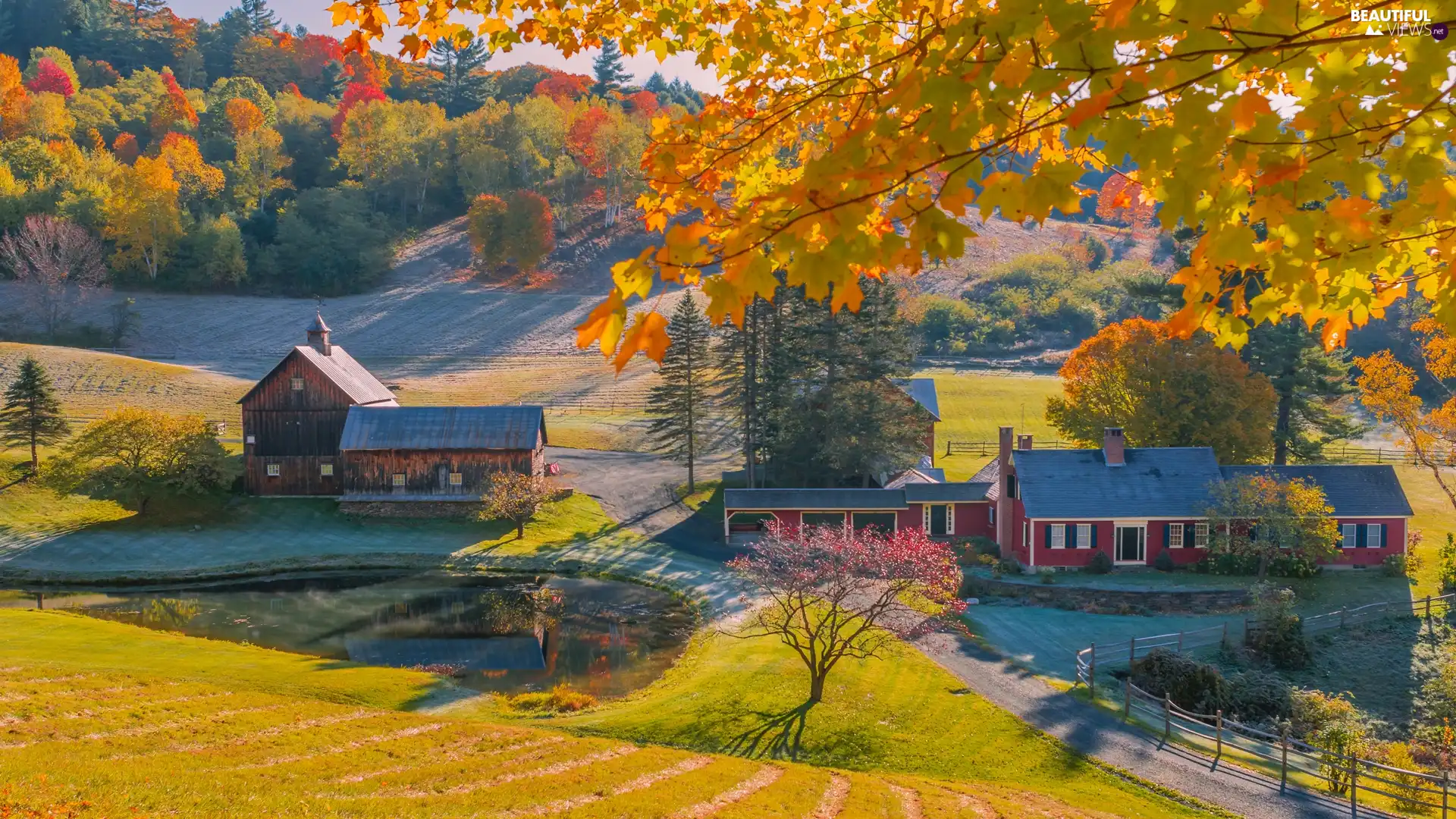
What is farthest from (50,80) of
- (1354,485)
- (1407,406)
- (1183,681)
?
(1407,406)

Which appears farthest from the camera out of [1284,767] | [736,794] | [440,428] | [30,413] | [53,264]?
[53,264]

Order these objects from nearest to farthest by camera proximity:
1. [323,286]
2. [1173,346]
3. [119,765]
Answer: [119,765], [1173,346], [323,286]

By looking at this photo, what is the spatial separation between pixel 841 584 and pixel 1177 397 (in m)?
27.3

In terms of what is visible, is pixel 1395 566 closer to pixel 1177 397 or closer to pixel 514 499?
pixel 1177 397

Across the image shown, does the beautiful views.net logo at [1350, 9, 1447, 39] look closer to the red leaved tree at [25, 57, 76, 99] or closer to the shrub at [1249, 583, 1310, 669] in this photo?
the shrub at [1249, 583, 1310, 669]

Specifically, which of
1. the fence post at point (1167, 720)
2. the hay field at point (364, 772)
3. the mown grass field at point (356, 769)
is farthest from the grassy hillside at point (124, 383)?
the fence post at point (1167, 720)

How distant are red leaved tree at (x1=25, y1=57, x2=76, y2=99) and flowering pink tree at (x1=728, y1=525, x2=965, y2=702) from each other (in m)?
118

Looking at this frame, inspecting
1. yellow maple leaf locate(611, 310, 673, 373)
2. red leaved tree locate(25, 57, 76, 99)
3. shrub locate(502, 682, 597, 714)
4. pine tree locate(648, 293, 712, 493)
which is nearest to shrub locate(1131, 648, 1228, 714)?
shrub locate(502, 682, 597, 714)

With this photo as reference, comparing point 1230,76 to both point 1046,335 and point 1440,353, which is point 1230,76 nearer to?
point 1440,353

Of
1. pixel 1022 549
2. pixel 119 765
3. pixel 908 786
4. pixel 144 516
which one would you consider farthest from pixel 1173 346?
pixel 144 516

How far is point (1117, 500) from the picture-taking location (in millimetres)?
36938

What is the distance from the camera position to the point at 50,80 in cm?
10875

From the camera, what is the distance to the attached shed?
44.4 metres

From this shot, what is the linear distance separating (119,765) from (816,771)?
11026 mm
